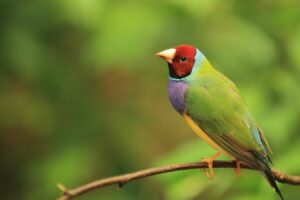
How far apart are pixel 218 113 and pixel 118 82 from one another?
2826mm

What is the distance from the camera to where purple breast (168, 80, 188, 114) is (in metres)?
1.86

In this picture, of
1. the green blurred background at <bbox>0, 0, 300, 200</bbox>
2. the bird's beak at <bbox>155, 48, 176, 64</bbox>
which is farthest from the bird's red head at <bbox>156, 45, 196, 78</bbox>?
the green blurred background at <bbox>0, 0, 300, 200</bbox>

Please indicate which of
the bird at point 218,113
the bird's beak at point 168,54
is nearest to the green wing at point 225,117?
the bird at point 218,113

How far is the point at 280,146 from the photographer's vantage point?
2.64 metres

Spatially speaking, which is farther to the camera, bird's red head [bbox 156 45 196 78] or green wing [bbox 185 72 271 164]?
green wing [bbox 185 72 271 164]

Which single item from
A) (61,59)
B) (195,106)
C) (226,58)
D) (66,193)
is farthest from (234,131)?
(61,59)

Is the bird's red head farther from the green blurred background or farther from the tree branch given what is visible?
the green blurred background

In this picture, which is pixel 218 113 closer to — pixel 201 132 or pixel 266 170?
pixel 201 132

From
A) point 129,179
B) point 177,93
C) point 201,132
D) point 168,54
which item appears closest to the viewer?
point 168,54

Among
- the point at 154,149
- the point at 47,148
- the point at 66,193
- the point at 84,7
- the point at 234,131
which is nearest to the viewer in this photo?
the point at 66,193

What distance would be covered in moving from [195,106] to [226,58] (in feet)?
4.91

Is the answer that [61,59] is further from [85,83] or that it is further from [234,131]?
[234,131]

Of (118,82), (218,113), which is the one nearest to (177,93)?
(218,113)

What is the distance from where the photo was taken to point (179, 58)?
5.59 feet
